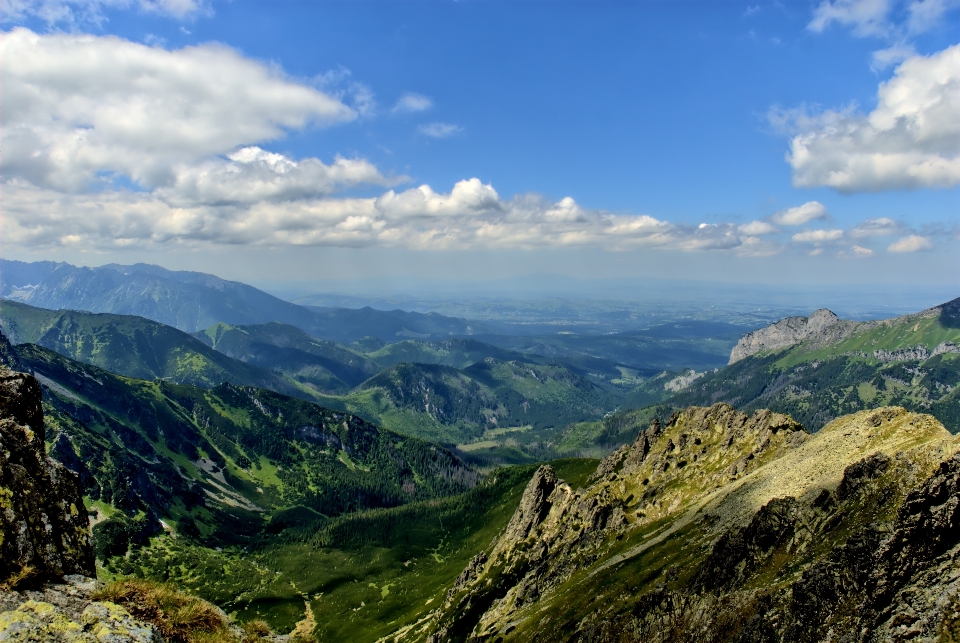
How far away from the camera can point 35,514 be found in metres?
19.1

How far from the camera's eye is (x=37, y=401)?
25.8 m

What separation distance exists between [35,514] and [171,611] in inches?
240

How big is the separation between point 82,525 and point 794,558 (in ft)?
188

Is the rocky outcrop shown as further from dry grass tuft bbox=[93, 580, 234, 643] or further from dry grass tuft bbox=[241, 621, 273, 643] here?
dry grass tuft bbox=[241, 621, 273, 643]

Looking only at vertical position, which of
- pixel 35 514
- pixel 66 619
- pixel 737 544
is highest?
pixel 35 514

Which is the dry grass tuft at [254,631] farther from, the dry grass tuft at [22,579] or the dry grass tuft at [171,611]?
the dry grass tuft at [22,579]

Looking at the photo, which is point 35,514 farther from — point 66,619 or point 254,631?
point 254,631

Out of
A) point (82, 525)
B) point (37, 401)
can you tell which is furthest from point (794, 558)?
point (37, 401)

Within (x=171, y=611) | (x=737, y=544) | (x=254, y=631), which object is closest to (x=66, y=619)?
(x=171, y=611)

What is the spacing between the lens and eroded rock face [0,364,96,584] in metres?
17.3

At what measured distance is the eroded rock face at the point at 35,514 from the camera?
17281 millimetres

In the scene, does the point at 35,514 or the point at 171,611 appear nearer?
the point at 35,514

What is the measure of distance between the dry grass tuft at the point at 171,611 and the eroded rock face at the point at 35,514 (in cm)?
222

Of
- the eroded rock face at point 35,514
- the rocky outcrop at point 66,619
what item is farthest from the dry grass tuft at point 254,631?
the eroded rock face at point 35,514
